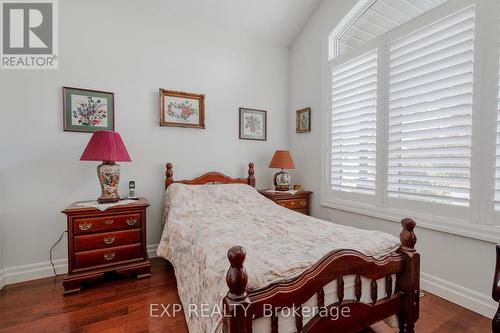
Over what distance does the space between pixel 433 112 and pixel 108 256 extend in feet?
10.1

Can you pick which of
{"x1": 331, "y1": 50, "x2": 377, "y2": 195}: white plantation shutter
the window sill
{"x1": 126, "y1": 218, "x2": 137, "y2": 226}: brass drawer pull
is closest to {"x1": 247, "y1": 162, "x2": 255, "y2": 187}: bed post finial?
{"x1": 331, "y1": 50, "x2": 377, "y2": 195}: white plantation shutter

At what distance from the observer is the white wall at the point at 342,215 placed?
70.0 inches

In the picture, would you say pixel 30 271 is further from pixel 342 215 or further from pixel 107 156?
pixel 342 215

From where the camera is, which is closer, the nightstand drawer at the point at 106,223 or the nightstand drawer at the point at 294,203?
the nightstand drawer at the point at 106,223

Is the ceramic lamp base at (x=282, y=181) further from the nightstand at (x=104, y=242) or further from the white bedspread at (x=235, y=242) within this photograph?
the nightstand at (x=104, y=242)

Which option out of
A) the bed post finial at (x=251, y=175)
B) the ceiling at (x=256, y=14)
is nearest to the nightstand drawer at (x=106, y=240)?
the bed post finial at (x=251, y=175)

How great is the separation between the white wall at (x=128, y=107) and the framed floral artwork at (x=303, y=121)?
1.24 feet

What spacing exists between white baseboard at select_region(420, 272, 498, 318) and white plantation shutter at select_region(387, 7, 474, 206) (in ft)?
2.16

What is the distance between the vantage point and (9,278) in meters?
2.15

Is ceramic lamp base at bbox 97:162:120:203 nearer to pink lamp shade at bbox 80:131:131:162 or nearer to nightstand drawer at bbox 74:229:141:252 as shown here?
pink lamp shade at bbox 80:131:131:162

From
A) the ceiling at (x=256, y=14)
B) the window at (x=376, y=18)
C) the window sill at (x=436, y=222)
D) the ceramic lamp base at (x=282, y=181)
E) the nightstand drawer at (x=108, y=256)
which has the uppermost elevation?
the ceiling at (x=256, y=14)

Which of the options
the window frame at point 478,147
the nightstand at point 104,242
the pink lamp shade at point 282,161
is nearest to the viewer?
the window frame at point 478,147

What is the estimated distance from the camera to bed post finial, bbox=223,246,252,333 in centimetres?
88

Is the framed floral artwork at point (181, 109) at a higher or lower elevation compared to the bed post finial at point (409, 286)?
higher
